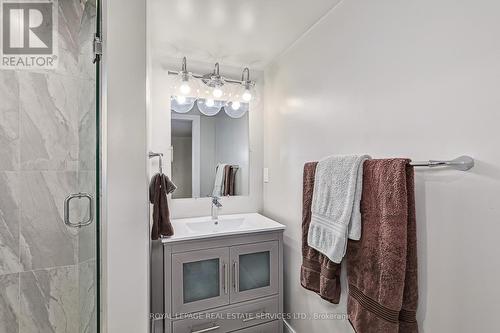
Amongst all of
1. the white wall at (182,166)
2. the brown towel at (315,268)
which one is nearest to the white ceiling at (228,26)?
the white wall at (182,166)

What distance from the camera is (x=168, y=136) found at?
2.00 metres

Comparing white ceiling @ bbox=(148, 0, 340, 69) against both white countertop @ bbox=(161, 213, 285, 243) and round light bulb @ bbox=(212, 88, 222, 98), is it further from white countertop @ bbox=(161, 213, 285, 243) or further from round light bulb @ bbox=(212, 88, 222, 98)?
white countertop @ bbox=(161, 213, 285, 243)

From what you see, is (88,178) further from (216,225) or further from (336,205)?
(336,205)

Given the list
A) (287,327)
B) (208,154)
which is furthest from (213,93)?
(287,327)

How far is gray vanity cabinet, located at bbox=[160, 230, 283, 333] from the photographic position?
5.15ft

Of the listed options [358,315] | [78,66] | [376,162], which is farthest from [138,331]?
[78,66]

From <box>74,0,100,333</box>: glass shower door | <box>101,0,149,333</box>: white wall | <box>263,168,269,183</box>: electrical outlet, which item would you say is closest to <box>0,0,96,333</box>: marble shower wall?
<box>74,0,100,333</box>: glass shower door

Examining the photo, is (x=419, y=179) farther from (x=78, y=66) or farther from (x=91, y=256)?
(x=78, y=66)

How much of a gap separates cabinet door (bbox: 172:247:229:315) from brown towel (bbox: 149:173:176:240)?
18cm

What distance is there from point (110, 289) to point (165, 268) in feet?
1.79

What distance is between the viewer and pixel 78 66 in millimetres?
1383

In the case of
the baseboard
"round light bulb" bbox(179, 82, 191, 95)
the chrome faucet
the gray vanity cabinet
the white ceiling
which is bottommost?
the baseboard

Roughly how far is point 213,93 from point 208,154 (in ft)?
1.75

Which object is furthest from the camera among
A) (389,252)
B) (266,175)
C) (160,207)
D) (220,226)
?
(266,175)
